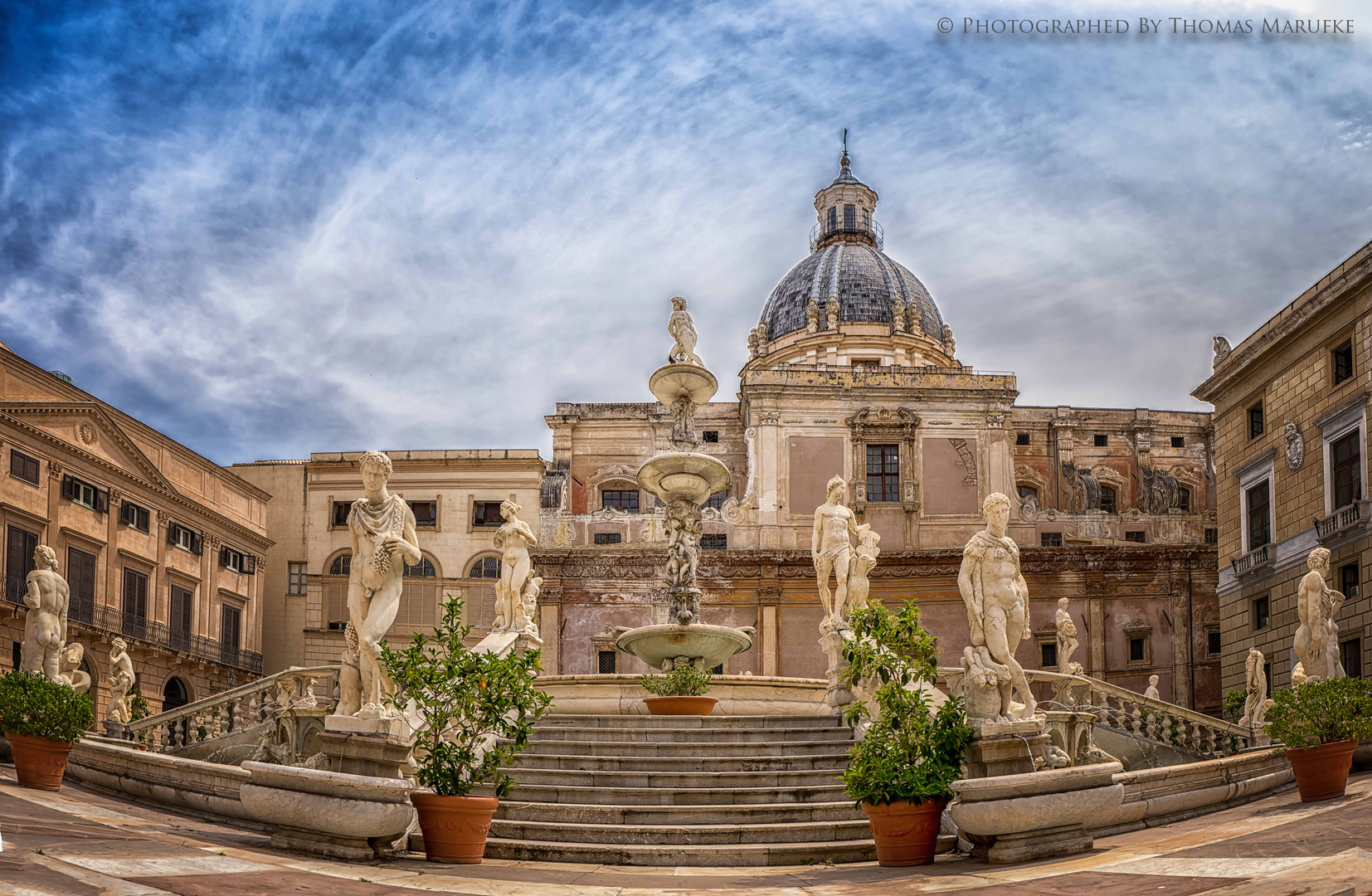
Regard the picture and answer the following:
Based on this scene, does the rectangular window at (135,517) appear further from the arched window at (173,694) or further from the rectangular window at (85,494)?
the arched window at (173,694)

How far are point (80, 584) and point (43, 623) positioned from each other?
17809 mm

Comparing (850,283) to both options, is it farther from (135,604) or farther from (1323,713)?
(1323,713)

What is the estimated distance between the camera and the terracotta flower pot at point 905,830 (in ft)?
29.3

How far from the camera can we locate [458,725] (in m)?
9.22

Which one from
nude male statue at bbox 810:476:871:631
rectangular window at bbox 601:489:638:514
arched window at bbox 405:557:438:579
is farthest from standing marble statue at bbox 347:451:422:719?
rectangular window at bbox 601:489:638:514

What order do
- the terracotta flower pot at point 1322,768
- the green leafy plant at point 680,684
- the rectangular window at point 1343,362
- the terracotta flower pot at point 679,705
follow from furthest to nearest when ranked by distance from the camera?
the rectangular window at point 1343,362
the green leafy plant at point 680,684
the terracotta flower pot at point 679,705
the terracotta flower pot at point 1322,768

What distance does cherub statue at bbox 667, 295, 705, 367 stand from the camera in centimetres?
2025

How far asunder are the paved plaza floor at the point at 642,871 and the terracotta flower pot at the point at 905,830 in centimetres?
15

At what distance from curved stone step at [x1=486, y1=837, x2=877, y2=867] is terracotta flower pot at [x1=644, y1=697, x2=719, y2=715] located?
194 inches

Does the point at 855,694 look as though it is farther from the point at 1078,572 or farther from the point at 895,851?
the point at 1078,572

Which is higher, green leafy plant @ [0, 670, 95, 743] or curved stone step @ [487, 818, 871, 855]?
green leafy plant @ [0, 670, 95, 743]

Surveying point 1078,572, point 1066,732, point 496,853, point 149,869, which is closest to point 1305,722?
point 1066,732

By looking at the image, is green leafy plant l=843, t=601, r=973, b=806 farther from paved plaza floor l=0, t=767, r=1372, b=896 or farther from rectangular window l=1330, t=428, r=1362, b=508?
rectangular window l=1330, t=428, r=1362, b=508

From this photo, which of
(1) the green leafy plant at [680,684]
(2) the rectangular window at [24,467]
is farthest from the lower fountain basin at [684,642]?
(2) the rectangular window at [24,467]
